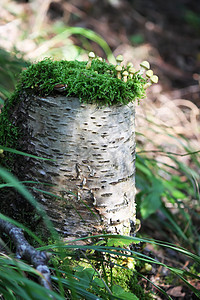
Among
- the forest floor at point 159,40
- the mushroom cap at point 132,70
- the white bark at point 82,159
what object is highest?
the forest floor at point 159,40

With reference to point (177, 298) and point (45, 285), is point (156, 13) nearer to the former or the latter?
point (177, 298)

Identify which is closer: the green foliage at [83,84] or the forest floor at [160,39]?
the green foliage at [83,84]

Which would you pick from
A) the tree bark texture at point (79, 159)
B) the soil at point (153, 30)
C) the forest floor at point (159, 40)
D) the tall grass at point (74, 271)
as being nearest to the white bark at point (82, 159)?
the tree bark texture at point (79, 159)

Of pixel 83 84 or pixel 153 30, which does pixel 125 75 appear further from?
pixel 153 30

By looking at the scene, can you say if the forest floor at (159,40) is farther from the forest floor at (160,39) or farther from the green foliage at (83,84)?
the green foliage at (83,84)

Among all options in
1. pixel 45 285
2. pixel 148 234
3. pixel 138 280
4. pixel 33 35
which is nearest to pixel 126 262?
pixel 138 280

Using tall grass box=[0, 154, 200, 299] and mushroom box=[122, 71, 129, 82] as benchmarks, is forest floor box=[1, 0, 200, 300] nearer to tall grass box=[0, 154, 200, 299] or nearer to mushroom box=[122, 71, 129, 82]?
mushroom box=[122, 71, 129, 82]

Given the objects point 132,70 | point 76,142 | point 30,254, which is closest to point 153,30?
point 132,70
